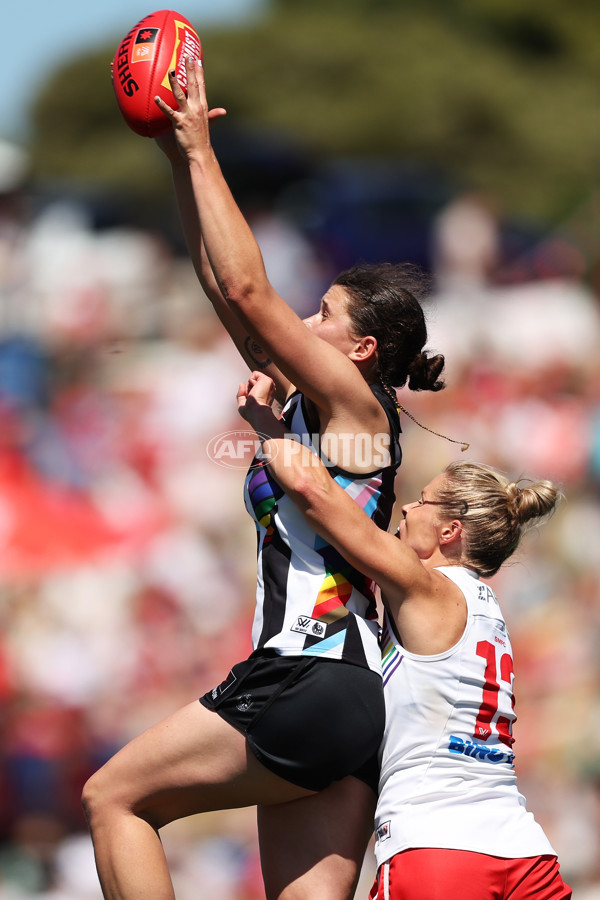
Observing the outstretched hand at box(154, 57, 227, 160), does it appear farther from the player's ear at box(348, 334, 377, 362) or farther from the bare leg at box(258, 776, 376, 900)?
the bare leg at box(258, 776, 376, 900)

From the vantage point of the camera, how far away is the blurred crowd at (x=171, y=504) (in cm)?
595

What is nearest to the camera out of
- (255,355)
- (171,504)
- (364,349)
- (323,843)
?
(323,843)

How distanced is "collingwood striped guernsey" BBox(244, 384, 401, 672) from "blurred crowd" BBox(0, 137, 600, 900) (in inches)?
102

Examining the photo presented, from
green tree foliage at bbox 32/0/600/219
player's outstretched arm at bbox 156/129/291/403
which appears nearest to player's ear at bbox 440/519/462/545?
player's outstretched arm at bbox 156/129/291/403

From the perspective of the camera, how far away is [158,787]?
2.48m

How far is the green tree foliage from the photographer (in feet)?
58.4

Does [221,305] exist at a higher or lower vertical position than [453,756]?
higher

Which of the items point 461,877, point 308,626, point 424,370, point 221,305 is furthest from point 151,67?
point 461,877

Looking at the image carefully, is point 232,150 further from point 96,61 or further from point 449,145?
point 96,61

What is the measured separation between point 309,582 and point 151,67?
140 cm

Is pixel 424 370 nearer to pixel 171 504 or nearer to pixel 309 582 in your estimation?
pixel 309 582

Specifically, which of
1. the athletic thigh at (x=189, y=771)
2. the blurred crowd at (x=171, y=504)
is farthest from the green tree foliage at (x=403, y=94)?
the athletic thigh at (x=189, y=771)

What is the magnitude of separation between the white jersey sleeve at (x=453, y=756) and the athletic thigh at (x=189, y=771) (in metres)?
0.26

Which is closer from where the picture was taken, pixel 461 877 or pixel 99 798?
pixel 461 877
